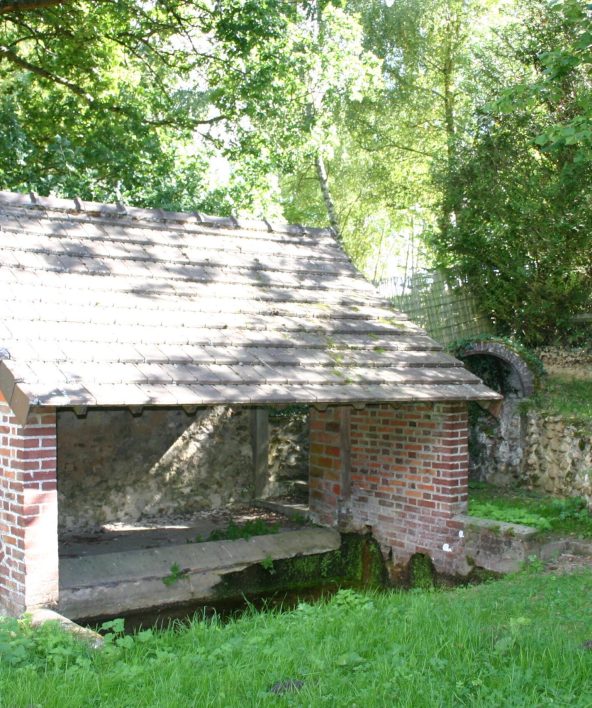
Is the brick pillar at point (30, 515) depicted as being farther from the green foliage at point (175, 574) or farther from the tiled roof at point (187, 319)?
the green foliage at point (175, 574)

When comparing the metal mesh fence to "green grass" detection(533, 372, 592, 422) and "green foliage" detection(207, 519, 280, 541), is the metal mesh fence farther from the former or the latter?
"green foliage" detection(207, 519, 280, 541)

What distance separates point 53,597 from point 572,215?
9636 millimetres

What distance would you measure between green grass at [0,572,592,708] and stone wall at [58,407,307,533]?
4262 millimetres

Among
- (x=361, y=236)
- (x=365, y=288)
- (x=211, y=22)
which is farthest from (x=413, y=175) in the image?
(x=365, y=288)

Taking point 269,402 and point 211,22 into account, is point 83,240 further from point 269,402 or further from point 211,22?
point 211,22

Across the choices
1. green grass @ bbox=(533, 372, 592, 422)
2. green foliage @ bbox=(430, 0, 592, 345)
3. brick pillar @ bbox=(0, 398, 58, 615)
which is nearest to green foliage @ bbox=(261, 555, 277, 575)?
brick pillar @ bbox=(0, 398, 58, 615)

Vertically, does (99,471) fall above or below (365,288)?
below

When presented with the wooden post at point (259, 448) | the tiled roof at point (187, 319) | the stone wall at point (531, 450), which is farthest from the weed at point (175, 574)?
the stone wall at point (531, 450)

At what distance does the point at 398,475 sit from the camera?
8.05 metres

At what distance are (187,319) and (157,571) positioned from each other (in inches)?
98.2

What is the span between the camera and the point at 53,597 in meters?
5.23

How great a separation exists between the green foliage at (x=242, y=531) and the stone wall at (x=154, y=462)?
1421 millimetres

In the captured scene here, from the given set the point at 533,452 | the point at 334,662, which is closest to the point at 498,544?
the point at 533,452

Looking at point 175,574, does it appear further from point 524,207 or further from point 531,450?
point 524,207
